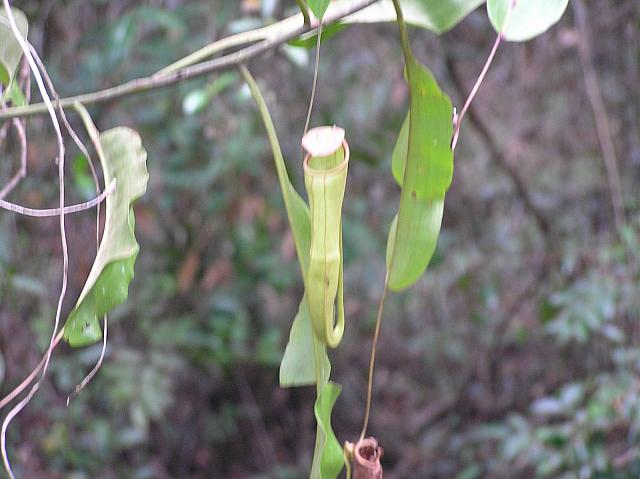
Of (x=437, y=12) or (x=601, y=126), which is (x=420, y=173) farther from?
(x=601, y=126)

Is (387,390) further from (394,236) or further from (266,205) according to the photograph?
(394,236)

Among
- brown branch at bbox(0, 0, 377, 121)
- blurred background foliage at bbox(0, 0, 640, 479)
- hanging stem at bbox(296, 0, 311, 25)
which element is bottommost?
blurred background foliage at bbox(0, 0, 640, 479)

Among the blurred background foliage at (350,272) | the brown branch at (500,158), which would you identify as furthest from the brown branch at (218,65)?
the brown branch at (500,158)

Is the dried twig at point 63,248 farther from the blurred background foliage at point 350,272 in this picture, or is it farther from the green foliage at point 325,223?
the blurred background foliage at point 350,272

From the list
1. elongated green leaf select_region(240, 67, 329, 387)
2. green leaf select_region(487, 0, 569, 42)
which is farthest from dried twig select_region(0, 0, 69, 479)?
green leaf select_region(487, 0, 569, 42)

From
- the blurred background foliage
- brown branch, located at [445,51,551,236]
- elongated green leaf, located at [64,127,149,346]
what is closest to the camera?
elongated green leaf, located at [64,127,149,346]

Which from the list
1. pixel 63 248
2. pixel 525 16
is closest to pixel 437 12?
pixel 525 16

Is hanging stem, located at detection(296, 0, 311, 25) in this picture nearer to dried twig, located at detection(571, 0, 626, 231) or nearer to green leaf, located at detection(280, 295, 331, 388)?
green leaf, located at detection(280, 295, 331, 388)

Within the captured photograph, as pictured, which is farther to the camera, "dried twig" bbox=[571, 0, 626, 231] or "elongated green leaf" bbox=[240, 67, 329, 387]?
"dried twig" bbox=[571, 0, 626, 231]
